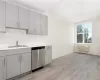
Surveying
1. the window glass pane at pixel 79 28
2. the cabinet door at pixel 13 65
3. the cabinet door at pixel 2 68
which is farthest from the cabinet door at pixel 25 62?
the window glass pane at pixel 79 28

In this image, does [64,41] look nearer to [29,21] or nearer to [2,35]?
[29,21]

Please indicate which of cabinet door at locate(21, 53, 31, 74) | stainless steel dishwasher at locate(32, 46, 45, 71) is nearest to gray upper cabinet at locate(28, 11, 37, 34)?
stainless steel dishwasher at locate(32, 46, 45, 71)

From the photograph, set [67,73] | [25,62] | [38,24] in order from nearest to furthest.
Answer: [25,62], [67,73], [38,24]

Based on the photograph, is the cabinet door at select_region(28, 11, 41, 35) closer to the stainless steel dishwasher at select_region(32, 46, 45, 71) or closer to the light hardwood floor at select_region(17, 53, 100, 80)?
the stainless steel dishwasher at select_region(32, 46, 45, 71)

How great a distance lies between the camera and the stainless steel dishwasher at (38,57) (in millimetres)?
3219

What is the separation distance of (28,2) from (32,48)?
1711mm

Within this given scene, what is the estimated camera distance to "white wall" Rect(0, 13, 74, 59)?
3178 millimetres

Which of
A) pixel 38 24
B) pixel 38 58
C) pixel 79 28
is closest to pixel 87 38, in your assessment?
pixel 79 28

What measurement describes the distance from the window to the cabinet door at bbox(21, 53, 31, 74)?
17.9 ft

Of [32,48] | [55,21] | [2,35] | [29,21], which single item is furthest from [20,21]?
[55,21]

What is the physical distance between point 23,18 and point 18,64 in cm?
160

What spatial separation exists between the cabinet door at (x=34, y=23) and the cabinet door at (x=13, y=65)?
1265 millimetres

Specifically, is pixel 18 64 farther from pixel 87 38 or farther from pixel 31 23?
pixel 87 38

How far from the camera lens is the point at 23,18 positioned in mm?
3201
